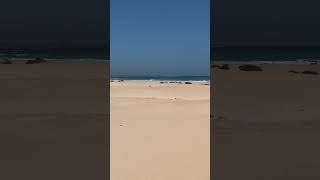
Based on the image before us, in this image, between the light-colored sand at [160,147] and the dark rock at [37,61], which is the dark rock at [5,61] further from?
the light-colored sand at [160,147]

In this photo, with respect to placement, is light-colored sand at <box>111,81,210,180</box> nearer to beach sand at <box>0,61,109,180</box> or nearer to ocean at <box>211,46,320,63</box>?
beach sand at <box>0,61,109,180</box>

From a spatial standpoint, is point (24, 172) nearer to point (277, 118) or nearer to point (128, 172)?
point (128, 172)

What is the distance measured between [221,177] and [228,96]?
6123mm

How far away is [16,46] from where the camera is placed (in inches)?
352

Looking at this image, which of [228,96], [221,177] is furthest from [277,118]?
[221,177]

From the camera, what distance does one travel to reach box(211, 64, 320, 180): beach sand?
354 centimetres

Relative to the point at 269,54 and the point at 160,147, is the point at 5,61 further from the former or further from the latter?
the point at 160,147

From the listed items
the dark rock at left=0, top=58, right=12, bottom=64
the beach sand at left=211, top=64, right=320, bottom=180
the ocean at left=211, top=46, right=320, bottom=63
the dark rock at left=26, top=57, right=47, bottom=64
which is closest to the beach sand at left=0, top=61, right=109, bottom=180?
the dark rock at left=0, top=58, right=12, bottom=64

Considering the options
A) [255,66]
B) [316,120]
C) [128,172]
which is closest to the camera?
[128,172]

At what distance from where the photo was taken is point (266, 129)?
220 inches

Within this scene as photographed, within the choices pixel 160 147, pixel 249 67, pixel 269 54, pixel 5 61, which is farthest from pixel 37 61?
pixel 160 147

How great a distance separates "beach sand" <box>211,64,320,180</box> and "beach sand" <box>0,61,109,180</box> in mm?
1084

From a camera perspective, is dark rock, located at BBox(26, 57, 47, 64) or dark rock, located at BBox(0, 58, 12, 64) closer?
dark rock, located at BBox(0, 58, 12, 64)

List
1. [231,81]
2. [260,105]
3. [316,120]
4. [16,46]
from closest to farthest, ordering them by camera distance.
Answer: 1. [316,120]
2. [260,105]
3. [16,46]
4. [231,81]
